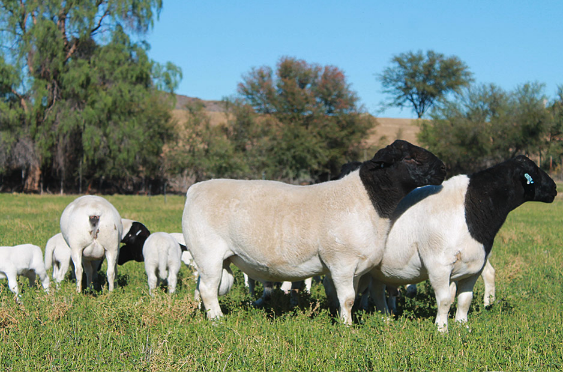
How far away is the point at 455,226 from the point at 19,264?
675 cm

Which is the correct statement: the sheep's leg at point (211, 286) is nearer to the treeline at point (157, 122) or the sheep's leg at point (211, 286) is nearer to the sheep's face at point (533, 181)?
the sheep's face at point (533, 181)

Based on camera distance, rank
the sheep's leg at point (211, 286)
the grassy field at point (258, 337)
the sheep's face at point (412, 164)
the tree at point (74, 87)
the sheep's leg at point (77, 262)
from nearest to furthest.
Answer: the grassy field at point (258, 337) → the sheep's face at point (412, 164) → the sheep's leg at point (211, 286) → the sheep's leg at point (77, 262) → the tree at point (74, 87)

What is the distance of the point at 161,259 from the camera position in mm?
8953

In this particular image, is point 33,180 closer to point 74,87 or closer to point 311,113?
point 74,87

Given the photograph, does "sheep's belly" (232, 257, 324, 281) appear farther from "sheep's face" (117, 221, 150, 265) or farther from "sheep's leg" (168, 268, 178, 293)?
"sheep's face" (117, 221, 150, 265)

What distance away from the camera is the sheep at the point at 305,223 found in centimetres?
624

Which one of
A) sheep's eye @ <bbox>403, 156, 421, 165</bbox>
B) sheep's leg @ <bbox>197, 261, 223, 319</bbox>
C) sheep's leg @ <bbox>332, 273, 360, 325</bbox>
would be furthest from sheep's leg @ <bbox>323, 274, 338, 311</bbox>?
sheep's eye @ <bbox>403, 156, 421, 165</bbox>

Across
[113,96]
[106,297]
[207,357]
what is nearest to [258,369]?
[207,357]

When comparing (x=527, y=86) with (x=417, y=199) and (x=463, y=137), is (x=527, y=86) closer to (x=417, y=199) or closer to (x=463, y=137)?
(x=463, y=137)

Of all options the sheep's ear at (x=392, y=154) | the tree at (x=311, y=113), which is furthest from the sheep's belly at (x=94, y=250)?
the tree at (x=311, y=113)

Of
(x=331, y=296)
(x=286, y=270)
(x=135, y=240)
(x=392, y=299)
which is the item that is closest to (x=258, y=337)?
(x=286, y=270)

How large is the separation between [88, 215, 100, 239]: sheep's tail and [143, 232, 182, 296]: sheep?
895 millimetres

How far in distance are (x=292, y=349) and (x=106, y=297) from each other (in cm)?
336

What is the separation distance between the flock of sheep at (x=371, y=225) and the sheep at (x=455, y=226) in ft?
0.04
